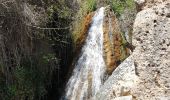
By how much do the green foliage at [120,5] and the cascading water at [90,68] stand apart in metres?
0.54

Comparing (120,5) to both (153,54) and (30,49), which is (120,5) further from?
(153,54)

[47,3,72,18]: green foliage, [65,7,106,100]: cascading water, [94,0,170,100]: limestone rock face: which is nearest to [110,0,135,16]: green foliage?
[65,7,106,100]: cascading water

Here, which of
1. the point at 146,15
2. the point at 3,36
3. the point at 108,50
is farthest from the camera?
the point at 108,50

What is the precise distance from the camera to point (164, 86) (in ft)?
7.04

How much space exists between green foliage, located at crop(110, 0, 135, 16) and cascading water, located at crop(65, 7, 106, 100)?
54cm

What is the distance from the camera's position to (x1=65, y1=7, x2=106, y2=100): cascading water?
7.47m

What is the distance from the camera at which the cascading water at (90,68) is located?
747 cm

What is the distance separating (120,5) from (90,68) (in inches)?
72.8

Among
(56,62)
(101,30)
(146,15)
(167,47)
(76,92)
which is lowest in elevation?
(76,92)

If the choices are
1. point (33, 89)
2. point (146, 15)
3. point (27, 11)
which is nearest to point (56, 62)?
point (33, 89)

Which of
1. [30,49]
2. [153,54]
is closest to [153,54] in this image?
[153,54]

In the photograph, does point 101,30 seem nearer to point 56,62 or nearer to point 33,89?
point 56,62

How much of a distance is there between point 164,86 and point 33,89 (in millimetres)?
5193

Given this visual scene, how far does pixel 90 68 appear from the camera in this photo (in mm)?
7734
